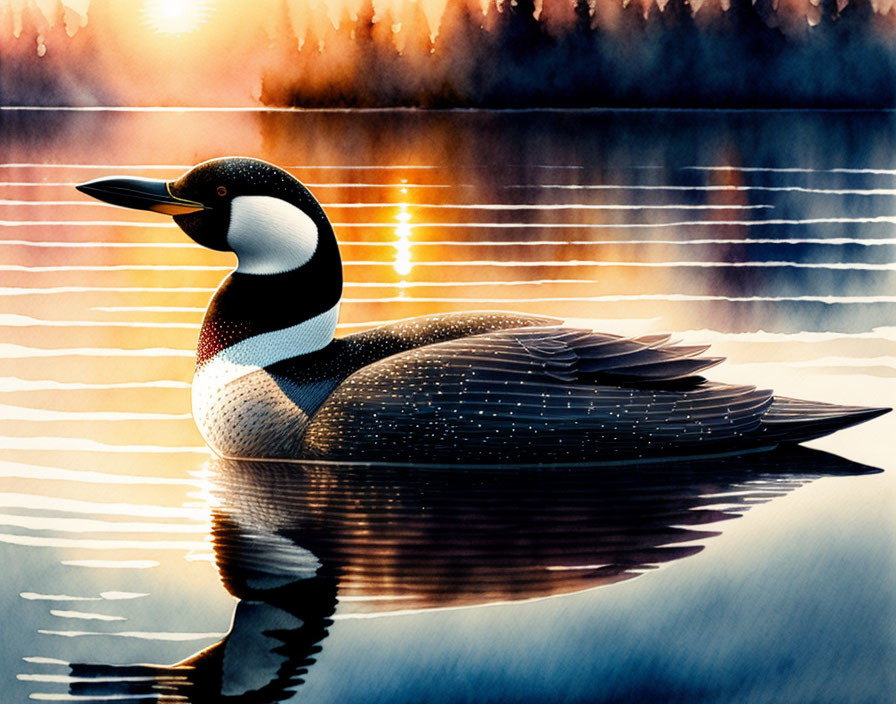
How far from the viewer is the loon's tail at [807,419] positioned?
435 cm

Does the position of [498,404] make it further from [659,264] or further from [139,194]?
[659,264]

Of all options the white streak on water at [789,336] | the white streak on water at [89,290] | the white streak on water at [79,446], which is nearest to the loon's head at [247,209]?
the white streak on water at [79,446]

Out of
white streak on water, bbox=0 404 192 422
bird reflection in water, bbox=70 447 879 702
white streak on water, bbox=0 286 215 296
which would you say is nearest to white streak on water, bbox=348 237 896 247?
white streak on water, bbox=0 286 215 296

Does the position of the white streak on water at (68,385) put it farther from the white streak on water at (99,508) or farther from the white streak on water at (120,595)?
the white streak on water at (120,595)

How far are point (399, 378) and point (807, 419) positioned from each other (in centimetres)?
127

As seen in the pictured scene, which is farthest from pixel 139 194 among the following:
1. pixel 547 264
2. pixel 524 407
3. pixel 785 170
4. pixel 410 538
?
pixel 785 170

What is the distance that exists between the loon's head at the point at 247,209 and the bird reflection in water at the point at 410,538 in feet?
2.10

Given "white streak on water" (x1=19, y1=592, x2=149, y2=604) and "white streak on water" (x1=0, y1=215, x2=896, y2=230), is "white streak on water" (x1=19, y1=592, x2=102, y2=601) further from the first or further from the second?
"white streak on water" (x1=0, y1=215, x2=896, y2=230)

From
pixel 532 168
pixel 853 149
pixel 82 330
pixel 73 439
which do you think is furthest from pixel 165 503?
pixel 853 149

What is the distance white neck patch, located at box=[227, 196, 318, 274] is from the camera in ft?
14.1

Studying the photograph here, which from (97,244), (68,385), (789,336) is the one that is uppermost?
(97,244)

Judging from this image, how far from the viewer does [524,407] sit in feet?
13.6

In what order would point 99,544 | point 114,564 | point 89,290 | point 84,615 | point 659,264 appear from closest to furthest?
1. point 84,615
2. point 114,564
3. point 99,544
4. point 89,290
5. point 659,264

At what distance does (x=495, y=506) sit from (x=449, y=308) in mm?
2638
